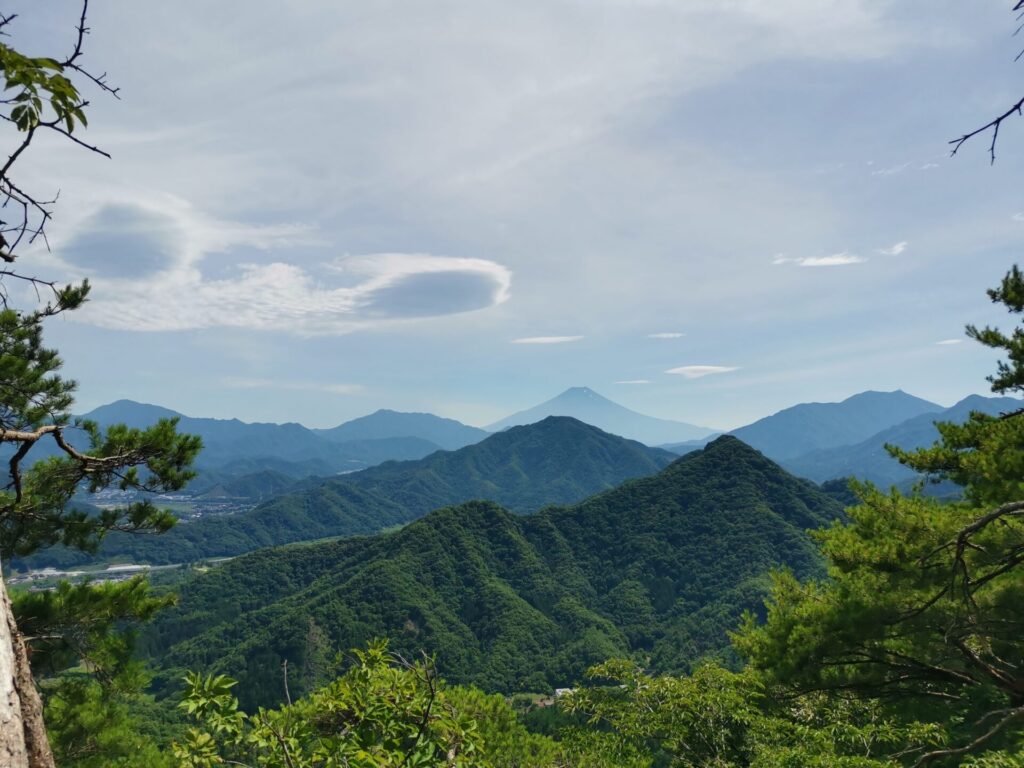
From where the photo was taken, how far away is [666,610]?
11169 cm

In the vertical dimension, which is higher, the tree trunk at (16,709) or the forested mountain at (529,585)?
the tree trunk at (16,709)

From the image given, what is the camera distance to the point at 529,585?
122438 mm

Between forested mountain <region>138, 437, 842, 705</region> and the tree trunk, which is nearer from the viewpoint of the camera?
the tree trunk

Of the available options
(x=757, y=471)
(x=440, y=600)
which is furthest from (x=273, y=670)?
(x=757, y=471)

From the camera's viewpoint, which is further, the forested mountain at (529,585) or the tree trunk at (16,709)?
the forested mountain at (529,585)

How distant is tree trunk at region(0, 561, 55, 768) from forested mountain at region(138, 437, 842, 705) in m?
78.8

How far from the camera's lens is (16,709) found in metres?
1.77

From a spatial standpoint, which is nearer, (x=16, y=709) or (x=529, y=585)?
(x=16, y=709)

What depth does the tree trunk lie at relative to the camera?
171 cm

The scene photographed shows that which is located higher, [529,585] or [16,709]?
[16,709]

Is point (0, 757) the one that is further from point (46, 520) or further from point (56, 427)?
point (46, 520)

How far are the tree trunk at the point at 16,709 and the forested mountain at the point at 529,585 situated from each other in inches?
3104

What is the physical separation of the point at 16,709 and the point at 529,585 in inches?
5105

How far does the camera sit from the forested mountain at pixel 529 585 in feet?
294
